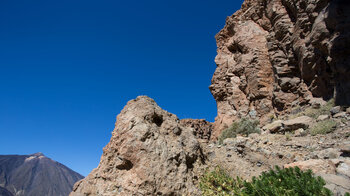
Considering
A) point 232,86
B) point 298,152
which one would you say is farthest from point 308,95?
point 298,152

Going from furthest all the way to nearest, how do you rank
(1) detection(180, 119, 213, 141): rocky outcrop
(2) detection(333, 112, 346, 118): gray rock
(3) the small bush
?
(1) detection(180, 119, 213, 141): rocky outcrop < (2) detection(333, 112, 346, 118): gray rock < (3) the small bush

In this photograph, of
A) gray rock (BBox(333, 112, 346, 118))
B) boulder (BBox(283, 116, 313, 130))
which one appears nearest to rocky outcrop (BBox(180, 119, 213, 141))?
boulder (BBox(283, 116, 313, 130))

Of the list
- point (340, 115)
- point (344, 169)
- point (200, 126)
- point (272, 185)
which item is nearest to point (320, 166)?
point (344, 169)

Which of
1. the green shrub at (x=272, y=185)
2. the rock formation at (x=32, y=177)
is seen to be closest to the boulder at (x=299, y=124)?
the green shrub at (x=272, y=185)

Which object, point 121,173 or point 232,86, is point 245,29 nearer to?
point 232,86

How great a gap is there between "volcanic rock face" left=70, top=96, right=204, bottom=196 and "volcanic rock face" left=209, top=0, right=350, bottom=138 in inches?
349

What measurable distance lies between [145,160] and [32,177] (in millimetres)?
102982

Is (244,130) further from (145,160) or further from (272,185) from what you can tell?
(145,160)

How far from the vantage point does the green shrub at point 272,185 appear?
3348 mm

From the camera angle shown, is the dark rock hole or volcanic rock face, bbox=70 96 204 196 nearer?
volcanic rock face, bbox=70 96 204 196

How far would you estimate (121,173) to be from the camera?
15.6ft

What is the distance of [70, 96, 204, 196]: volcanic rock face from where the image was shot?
4375 mm

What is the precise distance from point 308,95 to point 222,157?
11.4 m

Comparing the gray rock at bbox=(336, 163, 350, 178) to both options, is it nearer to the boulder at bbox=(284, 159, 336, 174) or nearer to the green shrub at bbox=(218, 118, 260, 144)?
the boulder at bbox=(284, 159, 336, 174)
